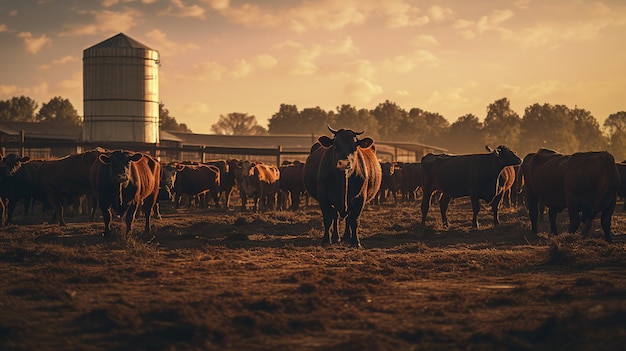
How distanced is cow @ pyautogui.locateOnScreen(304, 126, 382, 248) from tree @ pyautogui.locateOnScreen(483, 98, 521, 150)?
9731 centimetres

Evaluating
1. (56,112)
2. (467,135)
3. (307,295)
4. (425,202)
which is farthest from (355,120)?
(307,295)

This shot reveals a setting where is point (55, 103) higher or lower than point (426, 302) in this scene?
higher

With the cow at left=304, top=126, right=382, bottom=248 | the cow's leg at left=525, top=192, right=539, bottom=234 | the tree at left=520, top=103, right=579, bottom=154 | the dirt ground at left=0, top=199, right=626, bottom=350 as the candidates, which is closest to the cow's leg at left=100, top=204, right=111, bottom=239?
the dirt ground at left=0, top=199, right=626, bottom=350

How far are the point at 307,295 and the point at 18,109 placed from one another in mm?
111450

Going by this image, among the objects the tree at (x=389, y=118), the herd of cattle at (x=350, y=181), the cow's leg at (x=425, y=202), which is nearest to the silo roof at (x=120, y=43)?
the herd of cattle at (x=350, y=181)

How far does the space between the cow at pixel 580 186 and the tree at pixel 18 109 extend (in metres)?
100

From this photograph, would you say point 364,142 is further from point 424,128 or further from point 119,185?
point 424,128

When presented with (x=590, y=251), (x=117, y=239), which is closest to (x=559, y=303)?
(x=590, y=251)

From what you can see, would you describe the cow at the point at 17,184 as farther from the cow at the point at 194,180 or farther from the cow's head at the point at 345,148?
the cow's head at the point at 345,148

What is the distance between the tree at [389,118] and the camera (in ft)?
410

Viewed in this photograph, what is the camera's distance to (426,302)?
7738 mm

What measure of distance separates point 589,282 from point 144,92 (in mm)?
36195

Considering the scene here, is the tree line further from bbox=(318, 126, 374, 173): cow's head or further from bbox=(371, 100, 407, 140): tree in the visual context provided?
bbox=(318, 126, 374, 173): cow's head

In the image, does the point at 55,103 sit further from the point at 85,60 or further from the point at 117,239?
A: the point at 117,239
